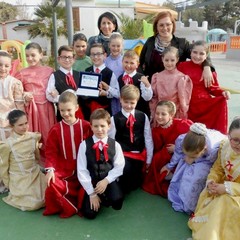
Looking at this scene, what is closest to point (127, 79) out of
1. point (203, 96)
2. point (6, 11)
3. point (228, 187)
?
point (203, 96)

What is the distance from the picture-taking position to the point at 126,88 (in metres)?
3.14

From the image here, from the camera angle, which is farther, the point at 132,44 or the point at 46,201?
the point at 132,44

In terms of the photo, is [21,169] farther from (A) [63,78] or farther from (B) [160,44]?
(B) [160,44]

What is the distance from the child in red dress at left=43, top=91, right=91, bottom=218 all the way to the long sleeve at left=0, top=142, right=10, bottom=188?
41 centimetres

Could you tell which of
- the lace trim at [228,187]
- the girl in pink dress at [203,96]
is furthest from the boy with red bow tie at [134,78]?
the lace trim at [228,187]

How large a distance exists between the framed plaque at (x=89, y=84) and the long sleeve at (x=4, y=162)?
920 millimetres

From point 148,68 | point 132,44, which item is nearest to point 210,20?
point 132,44

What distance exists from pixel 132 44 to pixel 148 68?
607 cm

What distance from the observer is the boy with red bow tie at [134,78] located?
11.2ft

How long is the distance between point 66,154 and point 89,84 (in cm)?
80

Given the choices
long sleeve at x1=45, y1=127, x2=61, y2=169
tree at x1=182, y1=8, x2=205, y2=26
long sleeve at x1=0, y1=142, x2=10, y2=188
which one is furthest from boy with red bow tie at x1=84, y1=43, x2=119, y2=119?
tree at x1=182, y1=8, x2=205, y2=26

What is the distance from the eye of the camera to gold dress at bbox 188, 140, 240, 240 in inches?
87.9

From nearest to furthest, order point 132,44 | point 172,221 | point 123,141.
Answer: point 172,221 → point 123,141 → point 132,44

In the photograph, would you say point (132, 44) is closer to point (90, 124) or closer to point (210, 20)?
point (90, 124)
